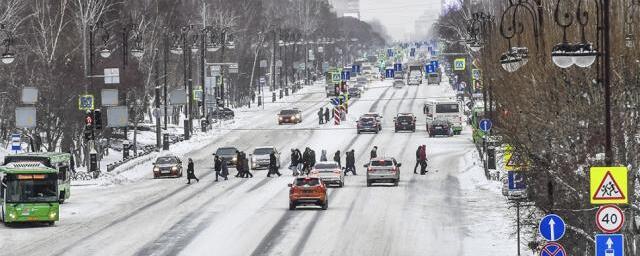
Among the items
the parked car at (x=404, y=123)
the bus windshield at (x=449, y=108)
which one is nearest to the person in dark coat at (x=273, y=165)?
the bus windshield at (x=449, y=108)

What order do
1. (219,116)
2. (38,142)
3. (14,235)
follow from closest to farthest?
1. (14,235)
2. (38,142)
3. (219,116)

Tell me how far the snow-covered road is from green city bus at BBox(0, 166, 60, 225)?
540 millimetres

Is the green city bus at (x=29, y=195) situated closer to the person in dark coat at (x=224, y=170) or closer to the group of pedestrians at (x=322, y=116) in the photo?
the person in dark coat at (x=224, y=170)

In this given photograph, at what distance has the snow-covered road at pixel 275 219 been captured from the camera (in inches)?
1598

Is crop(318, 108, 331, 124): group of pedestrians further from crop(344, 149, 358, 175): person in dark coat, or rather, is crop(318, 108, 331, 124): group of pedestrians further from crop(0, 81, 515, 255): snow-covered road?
crop(344, 149, 358, 175): person in dark coat

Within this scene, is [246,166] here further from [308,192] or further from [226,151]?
[308,192]

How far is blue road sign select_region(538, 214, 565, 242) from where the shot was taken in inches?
1084

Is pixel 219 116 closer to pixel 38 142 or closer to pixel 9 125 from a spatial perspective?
pixel 9 125

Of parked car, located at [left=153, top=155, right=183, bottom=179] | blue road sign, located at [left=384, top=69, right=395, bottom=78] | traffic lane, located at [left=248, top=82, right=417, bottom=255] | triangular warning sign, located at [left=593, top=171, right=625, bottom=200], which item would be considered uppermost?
blue road sign, located at [left=384, top=69, right=395, bottom=78]

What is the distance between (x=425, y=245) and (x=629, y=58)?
358 inches

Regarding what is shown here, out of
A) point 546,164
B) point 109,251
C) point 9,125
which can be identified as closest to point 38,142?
point 9,125

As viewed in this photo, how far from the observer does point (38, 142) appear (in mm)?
79562

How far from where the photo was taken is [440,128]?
300 ft

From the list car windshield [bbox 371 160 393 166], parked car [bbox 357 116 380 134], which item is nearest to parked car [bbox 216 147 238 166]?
car windshield [bbox 371 160 393 166]
